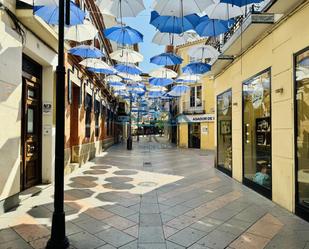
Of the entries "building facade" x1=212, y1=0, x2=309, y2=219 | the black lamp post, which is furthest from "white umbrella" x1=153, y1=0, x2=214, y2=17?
the black lamp post

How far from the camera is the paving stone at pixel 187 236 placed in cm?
384

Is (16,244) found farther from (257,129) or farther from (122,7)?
(257,129)

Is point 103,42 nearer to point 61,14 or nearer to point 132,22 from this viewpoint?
point 132,22

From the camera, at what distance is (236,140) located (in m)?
8.79

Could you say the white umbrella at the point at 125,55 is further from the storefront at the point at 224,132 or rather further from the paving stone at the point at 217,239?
the paving stone at the point at 217,239

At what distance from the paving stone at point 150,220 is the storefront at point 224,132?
510 cm

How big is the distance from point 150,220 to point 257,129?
4.20 meters

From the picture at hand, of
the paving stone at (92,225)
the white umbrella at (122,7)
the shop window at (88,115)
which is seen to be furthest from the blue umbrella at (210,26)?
the shop window at (88,115)

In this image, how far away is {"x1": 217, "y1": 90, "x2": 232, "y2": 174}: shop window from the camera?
31.5ft

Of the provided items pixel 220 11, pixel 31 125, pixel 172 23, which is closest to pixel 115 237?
pixel 31 125

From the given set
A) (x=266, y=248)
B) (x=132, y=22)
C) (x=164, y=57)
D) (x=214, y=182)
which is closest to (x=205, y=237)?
(x=266, y=248)

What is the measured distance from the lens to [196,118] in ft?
79.3

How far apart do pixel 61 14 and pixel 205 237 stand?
3.90m

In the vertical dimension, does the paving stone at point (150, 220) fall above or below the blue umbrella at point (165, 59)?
below
